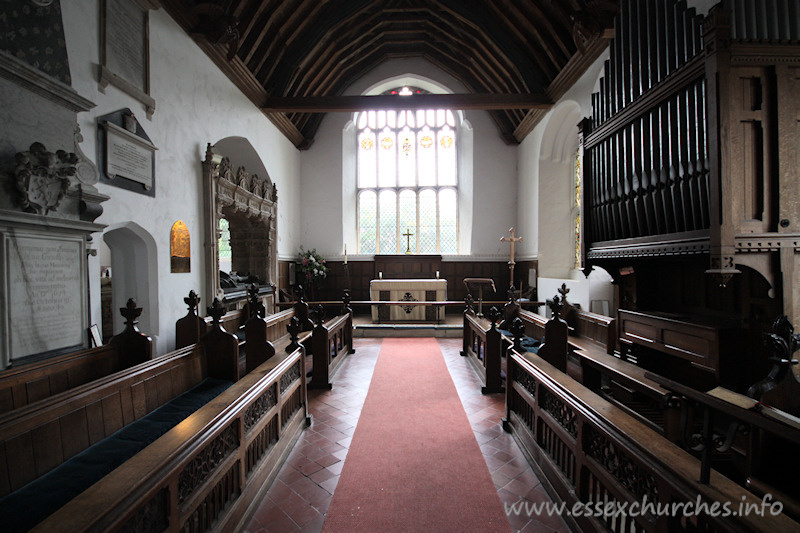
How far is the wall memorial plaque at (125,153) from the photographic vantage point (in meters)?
3.80

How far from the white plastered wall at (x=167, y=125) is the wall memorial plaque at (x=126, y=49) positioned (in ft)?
0.24

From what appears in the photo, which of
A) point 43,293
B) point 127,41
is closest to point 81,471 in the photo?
point 43,293

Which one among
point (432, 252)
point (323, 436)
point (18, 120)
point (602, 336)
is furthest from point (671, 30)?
point (432, 252)

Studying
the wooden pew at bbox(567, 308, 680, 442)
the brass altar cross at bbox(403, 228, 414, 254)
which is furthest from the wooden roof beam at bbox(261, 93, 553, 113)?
the wooden pew at bbox(567, 308, 680, 442)

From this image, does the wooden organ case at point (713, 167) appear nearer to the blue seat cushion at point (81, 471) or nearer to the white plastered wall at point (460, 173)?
the blue seat cushion at point (81, 471)

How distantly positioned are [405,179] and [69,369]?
32.4 feet

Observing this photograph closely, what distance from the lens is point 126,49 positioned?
4121 mm

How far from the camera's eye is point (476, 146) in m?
10.8

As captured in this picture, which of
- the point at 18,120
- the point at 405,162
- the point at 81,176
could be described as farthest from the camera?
the point at 405,162

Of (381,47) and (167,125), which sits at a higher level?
(381,47)

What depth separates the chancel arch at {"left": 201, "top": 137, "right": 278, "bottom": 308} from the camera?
18.8ft

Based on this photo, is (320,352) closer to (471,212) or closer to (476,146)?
(471,212)

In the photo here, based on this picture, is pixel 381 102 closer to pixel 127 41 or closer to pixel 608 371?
pixel 127 41

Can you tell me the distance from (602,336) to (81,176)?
18.1ft
